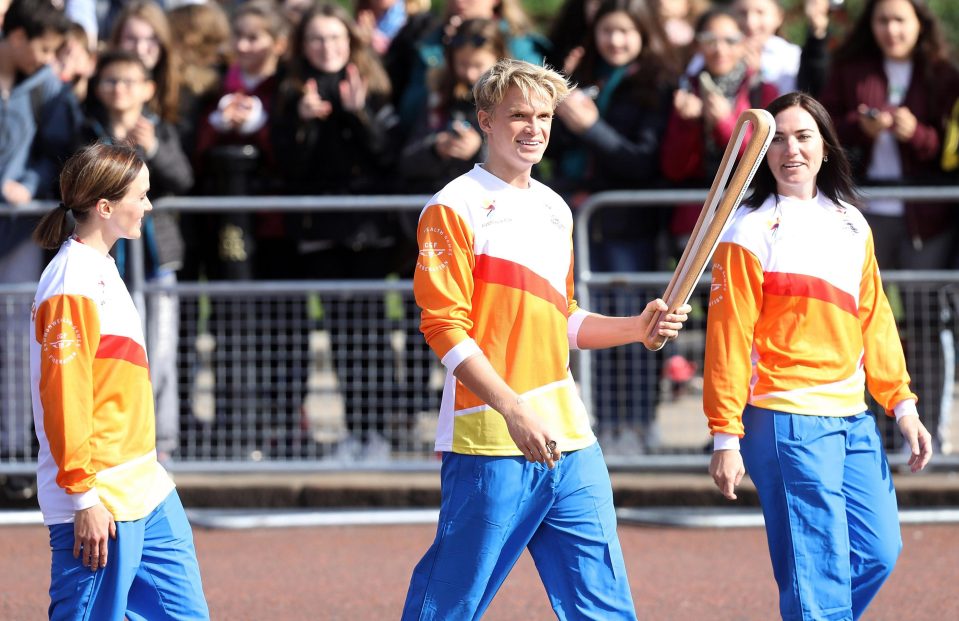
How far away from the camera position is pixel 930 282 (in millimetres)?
7715

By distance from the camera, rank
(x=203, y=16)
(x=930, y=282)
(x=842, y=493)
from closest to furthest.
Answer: (x=842, y=493) → (x=930, y=282) → (x=203, y=16)

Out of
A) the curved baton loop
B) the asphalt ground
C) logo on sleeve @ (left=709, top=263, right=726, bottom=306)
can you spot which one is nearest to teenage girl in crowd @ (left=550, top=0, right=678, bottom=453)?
the asphalt ground

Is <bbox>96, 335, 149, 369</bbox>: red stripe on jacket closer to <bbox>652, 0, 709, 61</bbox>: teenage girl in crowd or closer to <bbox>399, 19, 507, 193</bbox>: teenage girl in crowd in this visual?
<bbox>399, 19, 507, 193</bbox>: teenage girl in crowd

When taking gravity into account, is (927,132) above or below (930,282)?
above

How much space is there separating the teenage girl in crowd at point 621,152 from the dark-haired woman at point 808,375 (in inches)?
117

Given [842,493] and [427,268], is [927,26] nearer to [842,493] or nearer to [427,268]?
[842,493]

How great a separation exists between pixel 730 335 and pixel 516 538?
3.15ft

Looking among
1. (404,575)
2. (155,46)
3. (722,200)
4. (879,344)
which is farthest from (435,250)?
(155,46)

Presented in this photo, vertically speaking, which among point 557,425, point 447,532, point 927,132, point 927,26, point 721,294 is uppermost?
point 927,26

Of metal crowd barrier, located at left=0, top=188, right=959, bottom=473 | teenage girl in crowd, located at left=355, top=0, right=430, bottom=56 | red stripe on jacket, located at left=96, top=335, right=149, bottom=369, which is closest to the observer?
red stripe on jacket, located at left=96, top=335, right=149, bottom=369

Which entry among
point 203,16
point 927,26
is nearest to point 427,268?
point 927,26

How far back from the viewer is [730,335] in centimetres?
462

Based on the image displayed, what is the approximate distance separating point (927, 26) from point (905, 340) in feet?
5.54

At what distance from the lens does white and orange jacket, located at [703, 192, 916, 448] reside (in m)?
4.63
